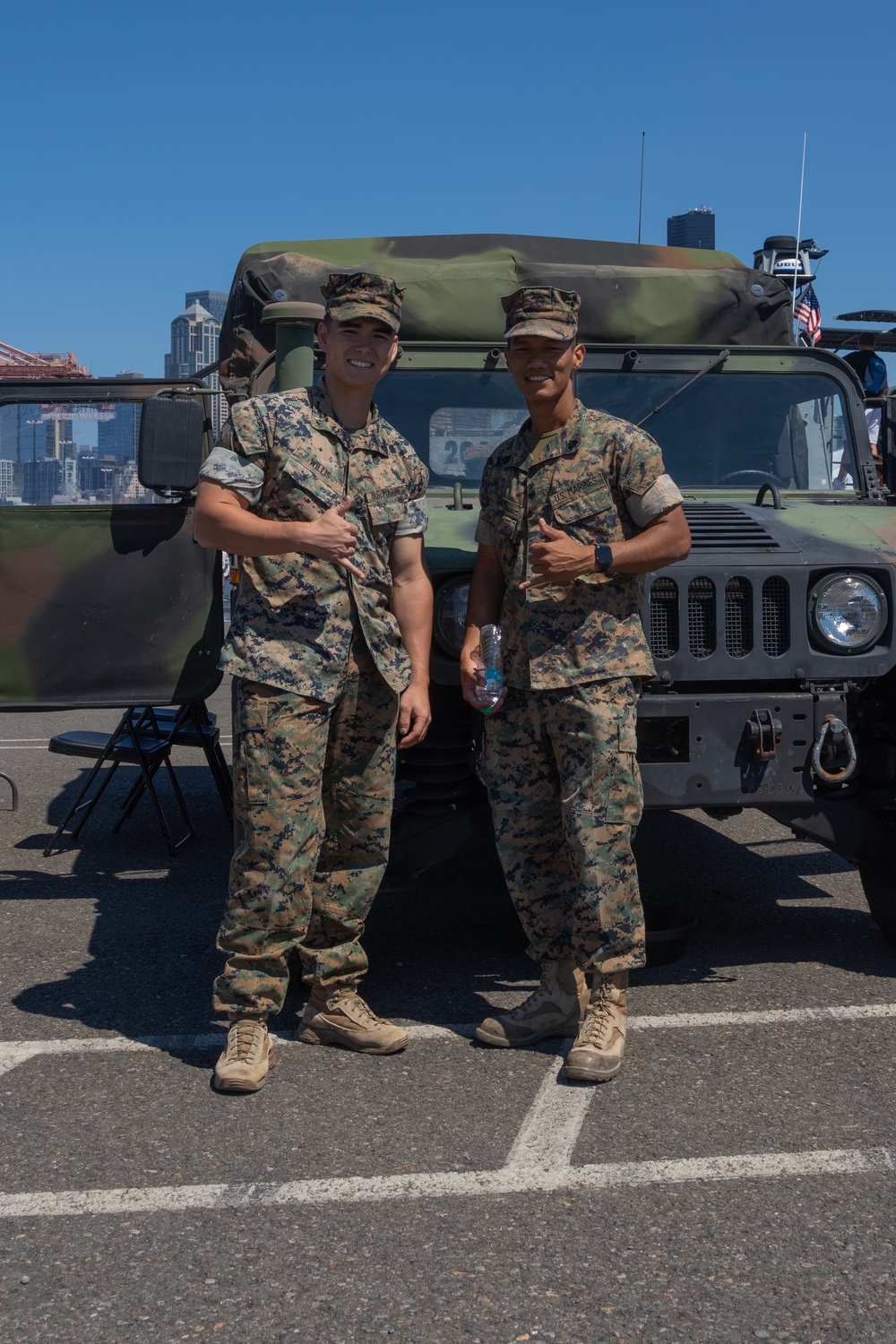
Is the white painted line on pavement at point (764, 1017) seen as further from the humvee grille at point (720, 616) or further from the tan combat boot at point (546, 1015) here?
the humvee grille at point (720, 616)

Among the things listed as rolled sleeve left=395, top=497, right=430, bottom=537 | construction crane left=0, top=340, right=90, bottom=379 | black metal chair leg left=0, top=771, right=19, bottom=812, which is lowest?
black metal chair leg left=0, top=771, right=19, bottom=812

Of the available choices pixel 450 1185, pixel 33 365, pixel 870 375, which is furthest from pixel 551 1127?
pixel 33 365

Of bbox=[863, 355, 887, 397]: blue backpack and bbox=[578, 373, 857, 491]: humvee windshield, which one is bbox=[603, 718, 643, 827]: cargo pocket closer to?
bbox=[578, 373, 857, 491]: humvee windshield

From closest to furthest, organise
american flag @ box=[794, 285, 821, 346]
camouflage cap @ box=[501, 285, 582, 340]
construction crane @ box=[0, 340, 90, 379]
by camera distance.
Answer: camouflage cap @ box=[501, 285, 582, 340]
american flag @ box=[794, 285, 821, 346]
construction crane @ box=[0, 340, 90, 379]

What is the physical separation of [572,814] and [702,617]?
2.56ft

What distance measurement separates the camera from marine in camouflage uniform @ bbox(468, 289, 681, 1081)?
144 inches

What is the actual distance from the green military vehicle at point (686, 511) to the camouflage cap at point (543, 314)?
29.4 inches

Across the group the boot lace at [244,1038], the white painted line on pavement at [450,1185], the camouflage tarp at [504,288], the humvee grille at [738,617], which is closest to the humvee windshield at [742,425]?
the camouflage tarp at [504,288]

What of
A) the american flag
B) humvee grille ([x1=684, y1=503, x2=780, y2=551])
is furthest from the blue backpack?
humvee grille ([x1=684, y1=503, x2=780, y2=551])

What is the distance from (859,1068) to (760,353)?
290cm

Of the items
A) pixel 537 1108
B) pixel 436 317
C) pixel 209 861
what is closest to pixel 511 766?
pixel 537 1108

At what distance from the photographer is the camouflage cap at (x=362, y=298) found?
3572mm

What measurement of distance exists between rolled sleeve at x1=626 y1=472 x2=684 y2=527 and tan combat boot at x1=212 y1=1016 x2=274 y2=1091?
164 centimetres

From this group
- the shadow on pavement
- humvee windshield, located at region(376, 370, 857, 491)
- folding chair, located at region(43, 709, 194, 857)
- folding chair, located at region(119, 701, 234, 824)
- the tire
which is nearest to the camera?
the shadow on pavement
